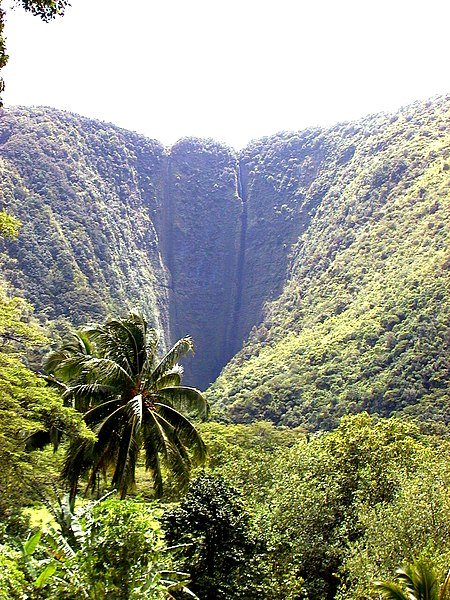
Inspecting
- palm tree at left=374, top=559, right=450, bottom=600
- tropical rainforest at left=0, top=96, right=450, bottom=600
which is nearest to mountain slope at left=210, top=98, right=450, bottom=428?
tropical rainforest at left=0, top=96, right=450, bottom=600

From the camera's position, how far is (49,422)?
14883 millimetres

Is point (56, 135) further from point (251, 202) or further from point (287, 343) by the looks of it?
point (287, 343)

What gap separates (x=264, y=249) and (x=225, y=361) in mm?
33240

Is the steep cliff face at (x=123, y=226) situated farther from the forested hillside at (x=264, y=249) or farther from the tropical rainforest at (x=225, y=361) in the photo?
the tropical rainforest at (x=225, y=361)

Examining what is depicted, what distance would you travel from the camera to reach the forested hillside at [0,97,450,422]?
64.7 metres

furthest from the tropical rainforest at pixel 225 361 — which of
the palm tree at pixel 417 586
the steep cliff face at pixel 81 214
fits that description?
the steep cliff face at pixel 81 214

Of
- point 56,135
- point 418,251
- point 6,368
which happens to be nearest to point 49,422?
point 6,368

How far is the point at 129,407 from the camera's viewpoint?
15.0 m

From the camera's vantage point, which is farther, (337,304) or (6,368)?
(337,304)

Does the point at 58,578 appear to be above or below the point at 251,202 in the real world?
below

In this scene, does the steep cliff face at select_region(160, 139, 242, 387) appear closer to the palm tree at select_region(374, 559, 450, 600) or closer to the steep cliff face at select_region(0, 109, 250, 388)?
the steep cliff face at select_region(0, 109, 250, 388)

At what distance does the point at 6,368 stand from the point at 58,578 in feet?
25.6

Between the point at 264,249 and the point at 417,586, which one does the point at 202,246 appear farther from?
the point at 417,586

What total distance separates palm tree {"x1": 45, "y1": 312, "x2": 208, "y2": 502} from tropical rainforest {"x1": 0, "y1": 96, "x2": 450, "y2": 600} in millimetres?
63
